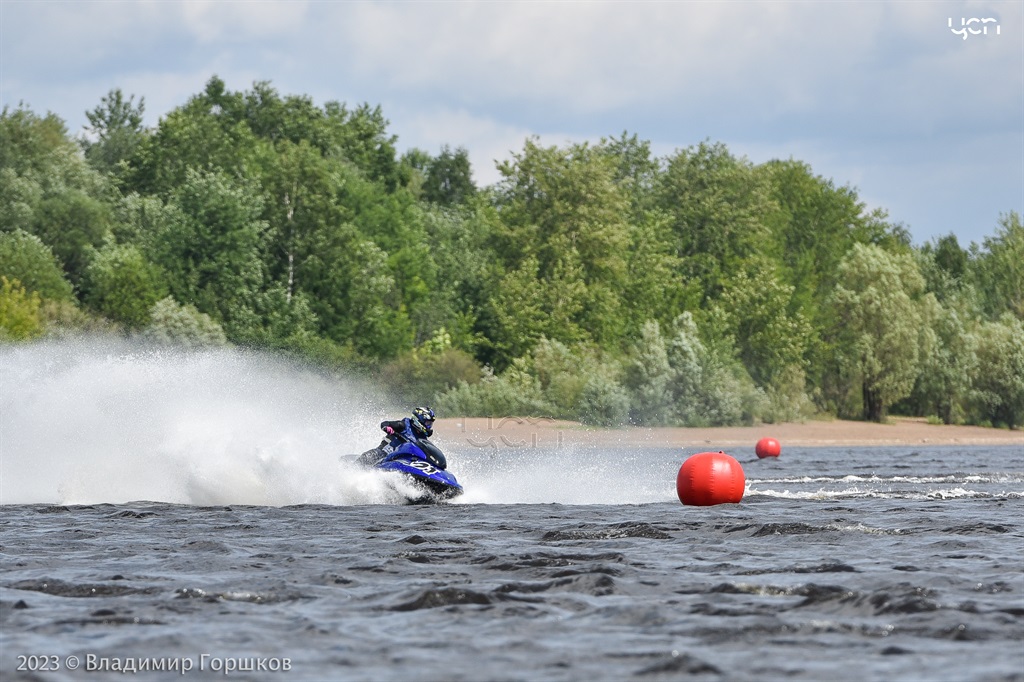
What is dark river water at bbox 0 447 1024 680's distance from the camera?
10484 millimetres

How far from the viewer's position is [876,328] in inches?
3415

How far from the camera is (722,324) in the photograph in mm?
82812

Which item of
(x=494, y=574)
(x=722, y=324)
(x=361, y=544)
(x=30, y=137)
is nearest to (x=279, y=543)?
(x=361, y=544)

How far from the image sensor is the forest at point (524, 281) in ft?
231

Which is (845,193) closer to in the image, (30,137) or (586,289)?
(586,289)

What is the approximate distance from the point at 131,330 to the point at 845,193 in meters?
57.9

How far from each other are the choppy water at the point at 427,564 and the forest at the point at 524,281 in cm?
3586

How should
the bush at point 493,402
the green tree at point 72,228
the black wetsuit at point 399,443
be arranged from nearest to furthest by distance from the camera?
the black wetsuit at point 399,443 < the bush at point 493,402 < the green tree at point 72,228

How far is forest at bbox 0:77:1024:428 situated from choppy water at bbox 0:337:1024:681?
3586cm

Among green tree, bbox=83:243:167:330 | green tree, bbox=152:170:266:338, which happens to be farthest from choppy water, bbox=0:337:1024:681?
green tree, bbox=152:170:266:338

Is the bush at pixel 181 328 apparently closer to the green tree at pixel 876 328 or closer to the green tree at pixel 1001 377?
the green tree at pixel 876 328

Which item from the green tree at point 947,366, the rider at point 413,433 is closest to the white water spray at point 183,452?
the rider at point 413,433

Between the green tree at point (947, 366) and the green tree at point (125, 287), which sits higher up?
the green tree at point (125, 287)

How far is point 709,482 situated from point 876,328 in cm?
6600
